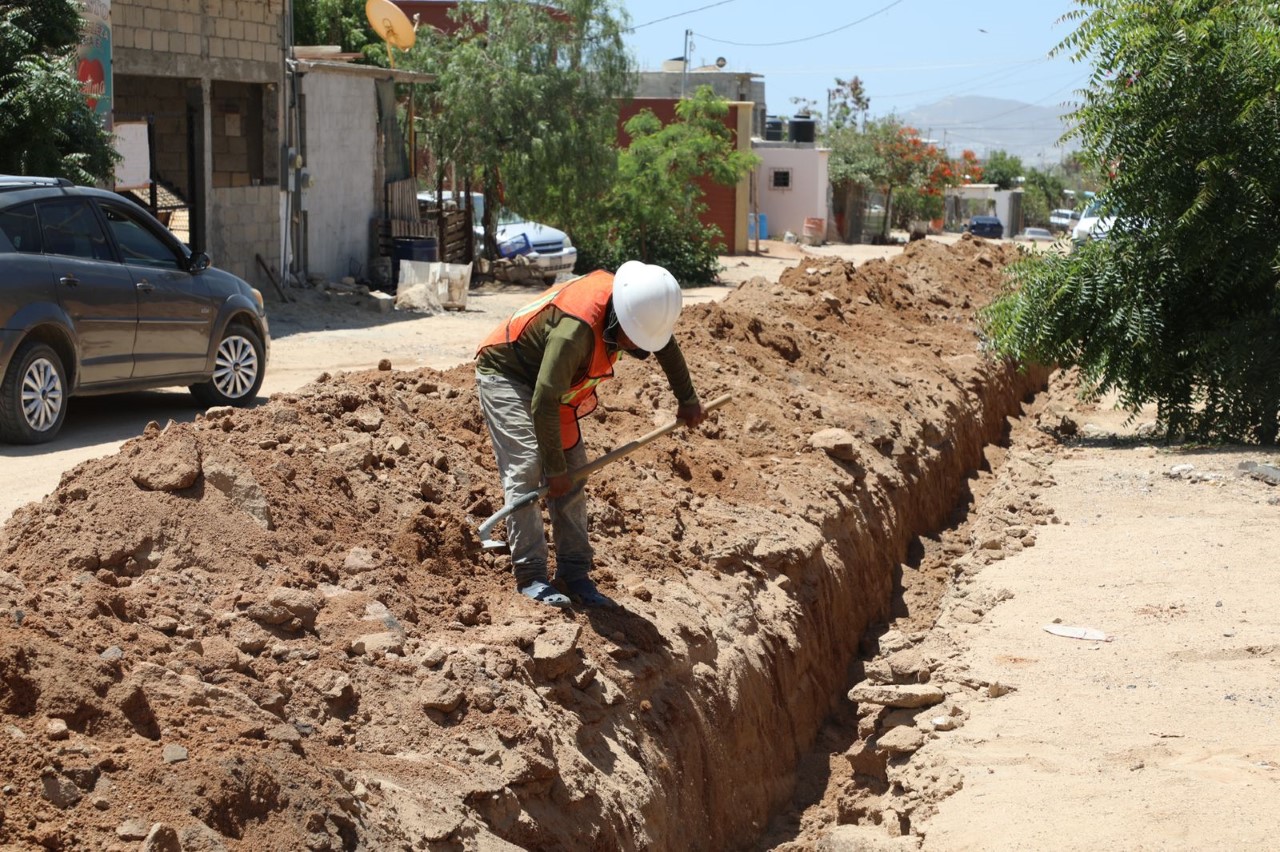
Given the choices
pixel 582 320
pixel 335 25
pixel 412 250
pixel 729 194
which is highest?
pixel 335 25

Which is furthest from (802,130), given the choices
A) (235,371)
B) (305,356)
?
(235,371)

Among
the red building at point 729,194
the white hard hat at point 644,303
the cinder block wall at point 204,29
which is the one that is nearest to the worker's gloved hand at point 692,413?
the white hard hat at point 644,303

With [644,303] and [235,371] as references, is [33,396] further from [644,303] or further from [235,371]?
[644,303]

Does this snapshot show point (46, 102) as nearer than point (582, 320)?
No

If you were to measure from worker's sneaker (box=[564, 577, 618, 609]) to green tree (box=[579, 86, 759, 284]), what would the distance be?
22.1 metres

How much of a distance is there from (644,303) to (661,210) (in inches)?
924

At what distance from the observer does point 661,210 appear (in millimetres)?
29000

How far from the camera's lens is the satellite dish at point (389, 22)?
73.1 feet

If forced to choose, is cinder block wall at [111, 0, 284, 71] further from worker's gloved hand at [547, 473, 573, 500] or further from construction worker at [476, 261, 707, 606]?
worker's gloved hand at [547, 473, 573, 500]

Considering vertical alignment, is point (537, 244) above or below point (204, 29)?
below

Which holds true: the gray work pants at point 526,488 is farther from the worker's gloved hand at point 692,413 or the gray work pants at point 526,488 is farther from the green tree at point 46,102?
the green tree at point 46,102

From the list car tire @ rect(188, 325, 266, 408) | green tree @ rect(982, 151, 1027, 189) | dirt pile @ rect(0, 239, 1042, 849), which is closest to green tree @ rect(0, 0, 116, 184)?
car tire @ rect(188, 325, 266, 408)

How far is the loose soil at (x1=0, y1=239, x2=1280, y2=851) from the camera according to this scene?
13.9ft

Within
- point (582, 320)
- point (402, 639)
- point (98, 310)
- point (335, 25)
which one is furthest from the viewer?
point (335, 25)
